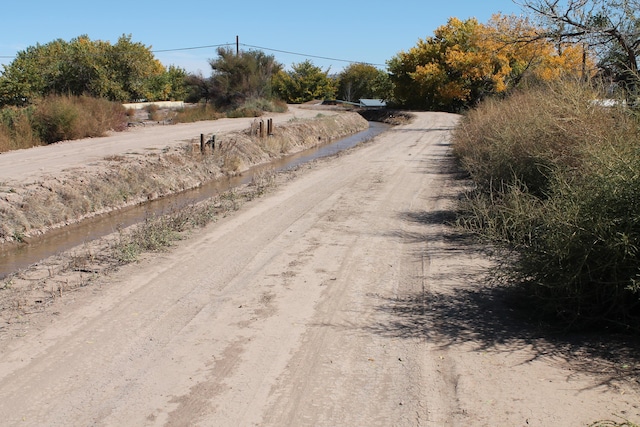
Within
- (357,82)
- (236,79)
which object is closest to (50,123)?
(236,79)

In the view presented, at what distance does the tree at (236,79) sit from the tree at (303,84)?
2717cm

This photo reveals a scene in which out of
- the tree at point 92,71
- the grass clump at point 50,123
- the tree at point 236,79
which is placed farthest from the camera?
the tree at point 236,79

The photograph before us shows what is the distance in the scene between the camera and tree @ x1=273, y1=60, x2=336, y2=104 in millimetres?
82750

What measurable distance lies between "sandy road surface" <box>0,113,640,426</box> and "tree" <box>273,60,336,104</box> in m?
74.8

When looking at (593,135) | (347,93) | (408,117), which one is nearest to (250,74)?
(408,117)

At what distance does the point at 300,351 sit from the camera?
575cm

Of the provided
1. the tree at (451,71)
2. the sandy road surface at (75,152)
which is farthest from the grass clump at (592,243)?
the tree at (451,71)

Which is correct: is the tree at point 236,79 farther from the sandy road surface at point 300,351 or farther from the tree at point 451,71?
the sandy road surface at point 300,351

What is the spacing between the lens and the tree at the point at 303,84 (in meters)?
82.8

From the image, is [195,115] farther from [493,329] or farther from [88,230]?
[493,329]

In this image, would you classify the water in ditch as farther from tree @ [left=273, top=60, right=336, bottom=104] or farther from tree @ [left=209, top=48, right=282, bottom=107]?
tree @ [left=273, top=60, right=336, bottom=104]

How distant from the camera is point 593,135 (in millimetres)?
6992

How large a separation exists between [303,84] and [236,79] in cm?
3164

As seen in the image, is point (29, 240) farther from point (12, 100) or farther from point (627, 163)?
point (12, 100)
